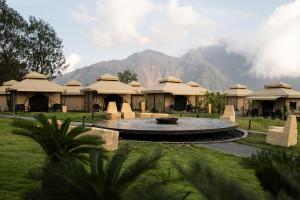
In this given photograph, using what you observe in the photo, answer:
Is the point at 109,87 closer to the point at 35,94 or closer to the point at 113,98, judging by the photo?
the point at 113,98

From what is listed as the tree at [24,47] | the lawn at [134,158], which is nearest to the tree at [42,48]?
the tree at [24,47]

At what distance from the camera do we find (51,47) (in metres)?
49.2

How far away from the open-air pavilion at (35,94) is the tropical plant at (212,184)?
94.9ft

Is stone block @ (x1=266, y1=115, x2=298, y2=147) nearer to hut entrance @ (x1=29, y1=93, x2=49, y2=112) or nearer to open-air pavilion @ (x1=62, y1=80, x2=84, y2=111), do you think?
hut entrance @ (x1=29, y1=93, x2=49, y2=112)

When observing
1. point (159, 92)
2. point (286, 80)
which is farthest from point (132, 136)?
point (286, 80)

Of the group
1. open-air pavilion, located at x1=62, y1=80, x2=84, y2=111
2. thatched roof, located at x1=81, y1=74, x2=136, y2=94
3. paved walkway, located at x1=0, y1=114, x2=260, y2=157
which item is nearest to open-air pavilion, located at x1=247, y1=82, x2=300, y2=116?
thatched roof, located at x1=81, y1=74, x2=136, y2=94

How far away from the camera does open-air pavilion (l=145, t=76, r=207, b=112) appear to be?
32.8 metres

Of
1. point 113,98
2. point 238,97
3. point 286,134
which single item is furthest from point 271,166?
point 238,97

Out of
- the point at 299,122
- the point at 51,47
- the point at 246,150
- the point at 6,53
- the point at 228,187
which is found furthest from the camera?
the point at 51,47

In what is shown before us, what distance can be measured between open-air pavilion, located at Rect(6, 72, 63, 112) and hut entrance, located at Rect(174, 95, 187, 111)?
1133 cm

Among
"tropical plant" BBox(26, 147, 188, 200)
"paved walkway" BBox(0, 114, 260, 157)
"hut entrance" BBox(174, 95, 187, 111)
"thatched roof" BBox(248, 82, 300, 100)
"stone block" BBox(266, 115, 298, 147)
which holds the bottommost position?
"paved walkway" BBox(0, 114, 260, 157)

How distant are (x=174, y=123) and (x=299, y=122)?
12421mm

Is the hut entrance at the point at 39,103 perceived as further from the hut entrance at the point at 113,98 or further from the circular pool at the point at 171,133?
the circular pool at the point at 171,133

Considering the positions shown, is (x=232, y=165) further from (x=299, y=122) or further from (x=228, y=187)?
(x=299, y=122)
